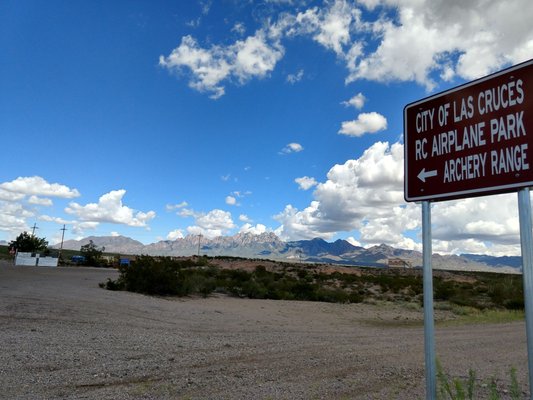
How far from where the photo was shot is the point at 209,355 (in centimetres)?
850

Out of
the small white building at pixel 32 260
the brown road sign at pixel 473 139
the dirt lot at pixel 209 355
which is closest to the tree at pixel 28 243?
the small white building at pixel 32 260

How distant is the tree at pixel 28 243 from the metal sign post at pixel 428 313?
79.0 meters

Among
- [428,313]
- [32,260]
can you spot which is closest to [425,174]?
[428,313]

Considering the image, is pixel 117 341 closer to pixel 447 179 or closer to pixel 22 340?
pixel 22 340

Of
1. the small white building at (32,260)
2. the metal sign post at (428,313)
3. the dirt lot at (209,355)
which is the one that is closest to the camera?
the metal sign post at (428,313)

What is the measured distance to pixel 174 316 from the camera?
14.9 m

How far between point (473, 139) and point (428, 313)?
57.6 inches

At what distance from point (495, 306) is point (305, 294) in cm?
1148

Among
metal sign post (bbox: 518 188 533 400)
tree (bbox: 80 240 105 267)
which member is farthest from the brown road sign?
tree (bbox: 80 240 105 267)

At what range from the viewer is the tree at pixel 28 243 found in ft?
234

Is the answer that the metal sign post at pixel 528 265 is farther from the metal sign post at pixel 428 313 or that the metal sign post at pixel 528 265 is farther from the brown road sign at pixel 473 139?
the metal sign post at pixel 428 313

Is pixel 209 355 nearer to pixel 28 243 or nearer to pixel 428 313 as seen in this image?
pixel 428 313

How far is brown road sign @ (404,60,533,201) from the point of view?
3115 millimetres

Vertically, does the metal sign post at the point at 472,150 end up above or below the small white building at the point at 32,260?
above
